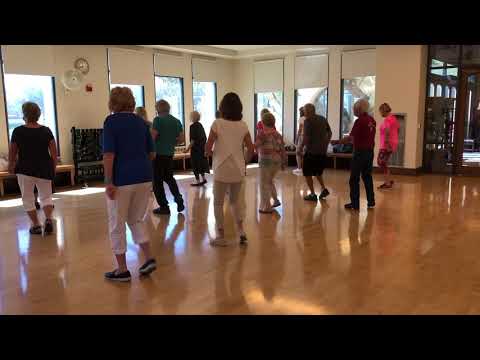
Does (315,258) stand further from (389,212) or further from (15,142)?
(15,142)

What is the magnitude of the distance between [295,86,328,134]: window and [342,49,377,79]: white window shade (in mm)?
759

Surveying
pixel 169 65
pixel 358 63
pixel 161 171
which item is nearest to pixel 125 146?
pixel 161 171

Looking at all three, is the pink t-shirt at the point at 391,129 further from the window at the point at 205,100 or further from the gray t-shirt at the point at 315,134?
the window at the point at 205,100

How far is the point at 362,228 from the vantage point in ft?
17.2

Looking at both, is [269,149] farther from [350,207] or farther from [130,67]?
[130,67]

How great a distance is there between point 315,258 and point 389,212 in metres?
2.34

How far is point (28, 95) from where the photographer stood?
8820mm

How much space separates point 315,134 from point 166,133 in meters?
2.22

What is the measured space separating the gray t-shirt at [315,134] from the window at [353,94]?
5042 millimetres

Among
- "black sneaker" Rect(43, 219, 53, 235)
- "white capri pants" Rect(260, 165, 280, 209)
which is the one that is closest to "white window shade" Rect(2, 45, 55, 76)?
"black sneaker" Rect(43, 219, 53, 235)

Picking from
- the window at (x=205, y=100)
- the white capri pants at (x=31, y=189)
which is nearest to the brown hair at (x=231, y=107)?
the white capri pants at (x=31, y=189)

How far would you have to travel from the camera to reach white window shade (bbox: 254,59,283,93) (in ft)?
42.4

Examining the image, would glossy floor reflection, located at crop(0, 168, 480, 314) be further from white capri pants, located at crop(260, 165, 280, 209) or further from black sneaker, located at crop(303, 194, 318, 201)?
black sneaker, located at crop(303, 194, 318, 201)
